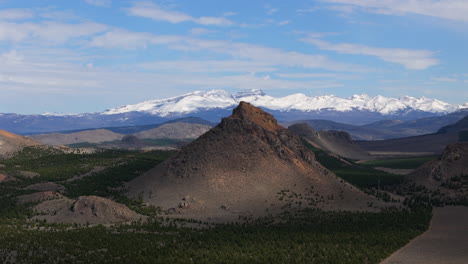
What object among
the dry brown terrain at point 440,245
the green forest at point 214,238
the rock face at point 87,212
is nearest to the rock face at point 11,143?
the green forest at point 214,238

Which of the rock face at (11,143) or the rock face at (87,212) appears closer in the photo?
the rock face at (87,212)

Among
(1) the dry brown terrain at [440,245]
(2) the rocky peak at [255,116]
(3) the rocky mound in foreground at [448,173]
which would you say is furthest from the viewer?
(2) the rocky peak at [255,116]

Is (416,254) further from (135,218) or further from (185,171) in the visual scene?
(185,171)

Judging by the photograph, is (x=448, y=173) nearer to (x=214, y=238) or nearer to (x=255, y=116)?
(x=255, y=116)

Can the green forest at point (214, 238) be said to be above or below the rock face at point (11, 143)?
below

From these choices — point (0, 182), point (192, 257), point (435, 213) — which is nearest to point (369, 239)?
point (192, 257)

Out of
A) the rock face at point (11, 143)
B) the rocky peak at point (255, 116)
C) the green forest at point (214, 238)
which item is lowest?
the green forest at point (214, 238)

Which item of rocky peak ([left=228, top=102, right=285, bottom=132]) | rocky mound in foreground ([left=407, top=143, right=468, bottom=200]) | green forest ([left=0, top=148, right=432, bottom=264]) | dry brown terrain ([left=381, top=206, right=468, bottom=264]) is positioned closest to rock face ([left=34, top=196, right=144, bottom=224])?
green forest ([left=0, top=148, right=432, bottom=264])

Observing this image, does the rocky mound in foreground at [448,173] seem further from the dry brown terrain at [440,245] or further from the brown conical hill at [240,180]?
the dry brown terrain at [440,245]
